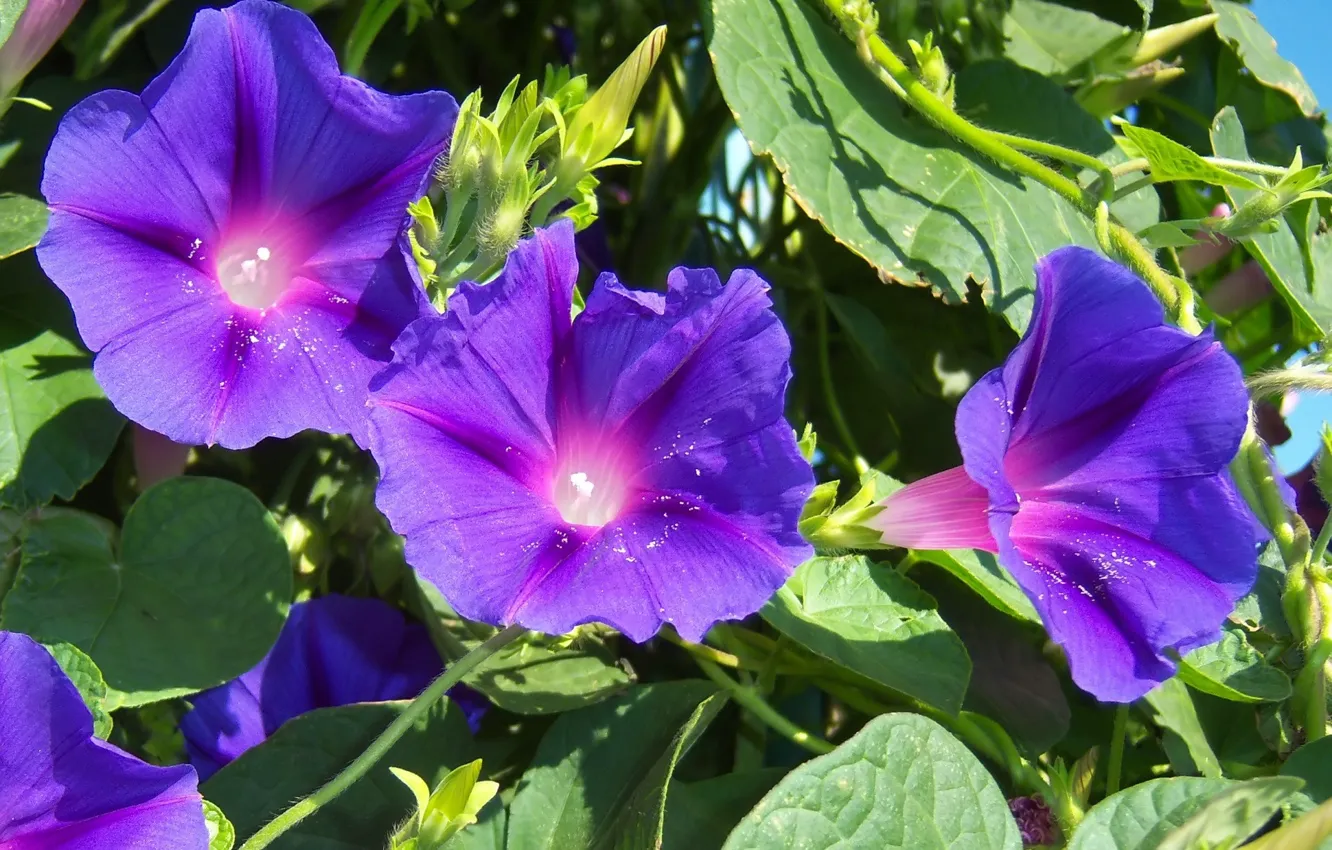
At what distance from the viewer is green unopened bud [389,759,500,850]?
0.76m

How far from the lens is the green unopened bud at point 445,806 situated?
0.76 m

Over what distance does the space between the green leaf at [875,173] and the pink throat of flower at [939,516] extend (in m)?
0.25

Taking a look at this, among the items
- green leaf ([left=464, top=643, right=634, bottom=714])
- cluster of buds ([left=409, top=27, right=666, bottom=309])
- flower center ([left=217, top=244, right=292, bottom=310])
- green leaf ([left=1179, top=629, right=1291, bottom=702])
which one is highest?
cluster of buds ([left=409, top=27, right=666, bottom=309])

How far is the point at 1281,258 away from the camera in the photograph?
120 cm

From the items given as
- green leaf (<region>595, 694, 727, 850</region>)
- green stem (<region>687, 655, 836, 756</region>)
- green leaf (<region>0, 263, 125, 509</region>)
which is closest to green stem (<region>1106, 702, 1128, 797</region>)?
green stem (<region>687, 655, 836, 756</region>)

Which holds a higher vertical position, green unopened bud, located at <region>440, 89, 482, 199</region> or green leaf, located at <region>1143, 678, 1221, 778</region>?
green unopened bud, located at <region>440, 89, 482, 199</region>

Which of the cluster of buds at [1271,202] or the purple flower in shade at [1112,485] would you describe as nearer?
the purple flower in shade at [1112,485]

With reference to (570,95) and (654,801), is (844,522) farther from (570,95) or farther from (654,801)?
(570,95)

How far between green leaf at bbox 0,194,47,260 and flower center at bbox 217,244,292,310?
0.14 metres

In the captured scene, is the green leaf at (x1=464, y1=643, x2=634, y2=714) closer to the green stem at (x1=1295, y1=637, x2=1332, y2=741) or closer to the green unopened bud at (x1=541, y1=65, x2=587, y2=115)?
the green unopened bud at (x1=541, y1=65, x2=587, y2=115)

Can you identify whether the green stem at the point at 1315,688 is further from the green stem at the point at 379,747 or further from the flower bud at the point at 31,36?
the flower bud at the point at 31,36

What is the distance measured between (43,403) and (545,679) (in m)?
0.48

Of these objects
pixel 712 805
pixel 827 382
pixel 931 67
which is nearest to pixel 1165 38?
pixel 931 67

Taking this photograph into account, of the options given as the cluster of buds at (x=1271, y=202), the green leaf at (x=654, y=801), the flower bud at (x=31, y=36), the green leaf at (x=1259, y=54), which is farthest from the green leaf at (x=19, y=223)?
the green leaf at (x=1259, y=54)
